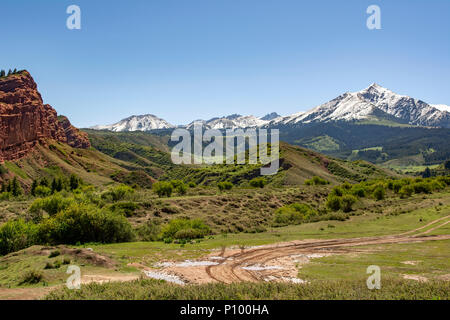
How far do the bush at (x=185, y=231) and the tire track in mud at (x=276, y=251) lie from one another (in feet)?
34.9

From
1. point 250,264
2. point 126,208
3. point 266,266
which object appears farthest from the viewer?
point 126,208

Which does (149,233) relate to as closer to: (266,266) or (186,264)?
(186,264)

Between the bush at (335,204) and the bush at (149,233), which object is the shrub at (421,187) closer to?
the bush at (335,204)

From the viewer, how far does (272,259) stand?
83.7ft

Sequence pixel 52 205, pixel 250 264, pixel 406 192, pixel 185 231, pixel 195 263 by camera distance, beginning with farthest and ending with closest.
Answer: pixel 406 192
pixel 52 205
pixel 185 231
pixel 195 263
pixel 250 264

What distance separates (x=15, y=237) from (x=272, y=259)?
23.3m

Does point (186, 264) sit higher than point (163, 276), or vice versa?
point (163, 276)

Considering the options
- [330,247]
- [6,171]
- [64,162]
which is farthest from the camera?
[64,162]

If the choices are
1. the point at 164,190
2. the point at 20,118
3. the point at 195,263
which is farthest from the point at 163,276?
the point at 20,118

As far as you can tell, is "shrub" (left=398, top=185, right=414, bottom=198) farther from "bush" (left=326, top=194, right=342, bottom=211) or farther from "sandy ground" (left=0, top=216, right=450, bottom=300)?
"sandy ground" (left=0, top=216, right=450, bottom=300)

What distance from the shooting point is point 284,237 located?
35.6 metres
